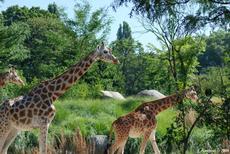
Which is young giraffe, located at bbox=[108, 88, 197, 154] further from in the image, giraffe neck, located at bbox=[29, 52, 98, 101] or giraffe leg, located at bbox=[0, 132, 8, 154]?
giraffe leg, located at bbox=[0, 132, 8, 154]

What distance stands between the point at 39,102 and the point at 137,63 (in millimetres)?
33978

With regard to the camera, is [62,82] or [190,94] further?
[190,94]

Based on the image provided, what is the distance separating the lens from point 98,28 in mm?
27656

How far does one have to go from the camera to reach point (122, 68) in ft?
136

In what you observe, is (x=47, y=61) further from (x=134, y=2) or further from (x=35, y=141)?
(x=134, y=2)

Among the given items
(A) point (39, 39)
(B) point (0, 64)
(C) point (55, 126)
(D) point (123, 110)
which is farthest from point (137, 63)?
(C) point (55, 126)

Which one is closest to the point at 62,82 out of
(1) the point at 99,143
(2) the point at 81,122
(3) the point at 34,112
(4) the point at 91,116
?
(3) the point at 34,112

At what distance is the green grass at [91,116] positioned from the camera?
1216 centimetres

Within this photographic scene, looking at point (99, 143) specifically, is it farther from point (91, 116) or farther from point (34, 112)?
point (34, 112)

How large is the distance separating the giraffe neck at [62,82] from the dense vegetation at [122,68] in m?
1.17

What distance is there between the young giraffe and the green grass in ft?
9.95

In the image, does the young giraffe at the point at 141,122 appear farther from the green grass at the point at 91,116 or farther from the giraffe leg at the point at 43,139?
the green grass at the point at 91,116

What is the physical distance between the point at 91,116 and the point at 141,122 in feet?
18.8

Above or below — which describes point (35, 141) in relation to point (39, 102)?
below
